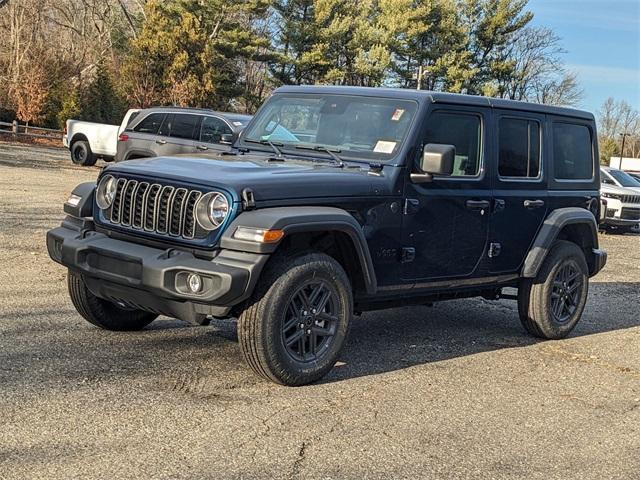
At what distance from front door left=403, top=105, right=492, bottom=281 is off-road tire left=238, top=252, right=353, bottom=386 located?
817 mm

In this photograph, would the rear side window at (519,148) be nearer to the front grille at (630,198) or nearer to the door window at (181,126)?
the door window at (181,126)

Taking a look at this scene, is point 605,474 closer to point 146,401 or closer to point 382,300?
point 382,300

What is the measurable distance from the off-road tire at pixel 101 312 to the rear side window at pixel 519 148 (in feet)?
10.5

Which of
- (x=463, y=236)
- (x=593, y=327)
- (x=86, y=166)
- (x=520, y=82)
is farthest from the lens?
(x=520, y=82)

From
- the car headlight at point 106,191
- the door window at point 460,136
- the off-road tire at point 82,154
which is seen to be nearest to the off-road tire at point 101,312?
the car headlight at point 106,191

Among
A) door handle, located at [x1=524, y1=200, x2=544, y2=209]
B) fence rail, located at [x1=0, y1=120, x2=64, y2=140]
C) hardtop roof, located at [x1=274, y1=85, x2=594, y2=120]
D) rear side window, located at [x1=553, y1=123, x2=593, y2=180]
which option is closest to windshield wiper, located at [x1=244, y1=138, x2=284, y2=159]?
hardtop roof, located at [x1=274, y1=85, x2=594, y2=120]

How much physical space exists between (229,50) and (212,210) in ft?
129

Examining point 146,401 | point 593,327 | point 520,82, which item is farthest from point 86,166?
point 520,82

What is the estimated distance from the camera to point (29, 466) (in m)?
3.53

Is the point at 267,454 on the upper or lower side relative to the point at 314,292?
lower

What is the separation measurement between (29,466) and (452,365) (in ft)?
11.0

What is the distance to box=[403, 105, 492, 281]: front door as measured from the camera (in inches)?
221

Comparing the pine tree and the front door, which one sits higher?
the pine tree

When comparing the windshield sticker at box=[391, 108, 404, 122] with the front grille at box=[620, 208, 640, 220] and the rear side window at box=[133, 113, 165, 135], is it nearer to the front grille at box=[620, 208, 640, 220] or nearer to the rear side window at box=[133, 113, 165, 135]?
the rear side window at box=[133, 113, 165, 135]
